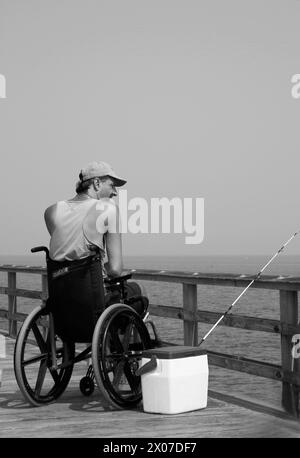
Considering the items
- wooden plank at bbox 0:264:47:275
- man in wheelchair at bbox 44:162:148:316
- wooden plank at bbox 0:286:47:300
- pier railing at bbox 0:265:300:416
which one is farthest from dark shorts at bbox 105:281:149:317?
wooden plank at bbox 0:286:47:300

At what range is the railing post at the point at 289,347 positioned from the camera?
5.54m

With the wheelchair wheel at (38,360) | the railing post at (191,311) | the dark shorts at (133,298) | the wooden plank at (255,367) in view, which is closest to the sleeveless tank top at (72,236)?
the dark shorts at (133,298)

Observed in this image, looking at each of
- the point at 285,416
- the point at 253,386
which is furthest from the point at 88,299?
the point at 253,386

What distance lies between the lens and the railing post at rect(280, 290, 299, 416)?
5543mm

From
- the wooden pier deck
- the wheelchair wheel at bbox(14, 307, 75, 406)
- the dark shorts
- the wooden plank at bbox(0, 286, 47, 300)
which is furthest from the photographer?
the wooden plank at bbox(0, 286, 47, 300)

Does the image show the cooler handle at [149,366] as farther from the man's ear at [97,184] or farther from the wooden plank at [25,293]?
the wooden plank at [25,293]

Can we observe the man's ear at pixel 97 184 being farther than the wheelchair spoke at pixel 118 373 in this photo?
Yes

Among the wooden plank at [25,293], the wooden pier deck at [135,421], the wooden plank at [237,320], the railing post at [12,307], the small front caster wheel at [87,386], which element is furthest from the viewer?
the railing post at [12,307]

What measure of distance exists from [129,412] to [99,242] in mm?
922

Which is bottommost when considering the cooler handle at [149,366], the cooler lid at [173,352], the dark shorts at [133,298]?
the cooler handle at [149,366]

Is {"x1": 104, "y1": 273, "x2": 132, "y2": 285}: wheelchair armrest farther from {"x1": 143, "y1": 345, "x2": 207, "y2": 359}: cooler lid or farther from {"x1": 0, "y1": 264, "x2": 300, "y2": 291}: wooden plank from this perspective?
{"x1": 0, "y1": 264, "x2": 300, "y2": 291}: wooden plank

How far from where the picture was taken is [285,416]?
207 inches
